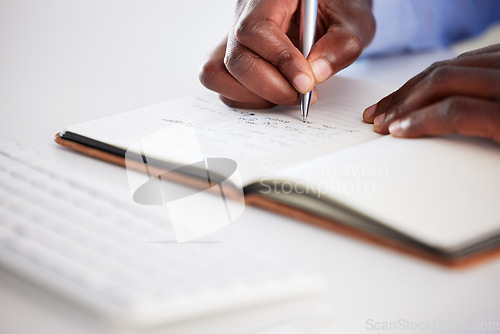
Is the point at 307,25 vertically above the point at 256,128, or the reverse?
the point at 307,25

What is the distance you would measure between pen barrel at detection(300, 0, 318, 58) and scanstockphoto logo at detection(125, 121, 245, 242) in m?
0.25

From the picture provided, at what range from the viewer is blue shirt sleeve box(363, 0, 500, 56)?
4.58 feet

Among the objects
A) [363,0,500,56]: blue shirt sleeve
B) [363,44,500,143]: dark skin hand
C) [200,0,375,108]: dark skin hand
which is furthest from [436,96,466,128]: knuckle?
[363,0,500,56]: blue shirt sleeve

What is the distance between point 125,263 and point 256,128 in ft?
1.23

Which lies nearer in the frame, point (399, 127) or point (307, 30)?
point (399, 127)

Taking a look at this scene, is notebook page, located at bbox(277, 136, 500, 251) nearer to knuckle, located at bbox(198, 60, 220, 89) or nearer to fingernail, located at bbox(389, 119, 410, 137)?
fingernail, located at bbox(389, 119, 410, 137)

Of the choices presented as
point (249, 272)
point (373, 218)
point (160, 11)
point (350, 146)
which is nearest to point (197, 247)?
point (249, 272)

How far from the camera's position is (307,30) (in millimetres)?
850

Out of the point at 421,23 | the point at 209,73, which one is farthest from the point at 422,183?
the point at 421,23

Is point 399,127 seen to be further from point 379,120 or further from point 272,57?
point 272,57

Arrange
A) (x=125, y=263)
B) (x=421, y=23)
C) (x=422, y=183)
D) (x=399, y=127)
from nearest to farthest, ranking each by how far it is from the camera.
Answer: (x=125, y=263), (x=422, y=183), (x=399, y=127), (x=421, y=23)

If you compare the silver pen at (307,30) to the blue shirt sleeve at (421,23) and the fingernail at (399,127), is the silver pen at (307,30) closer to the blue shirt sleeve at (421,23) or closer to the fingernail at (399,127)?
the fingernail at (399,127)

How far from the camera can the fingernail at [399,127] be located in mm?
687

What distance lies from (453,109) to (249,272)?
1.18 ft
